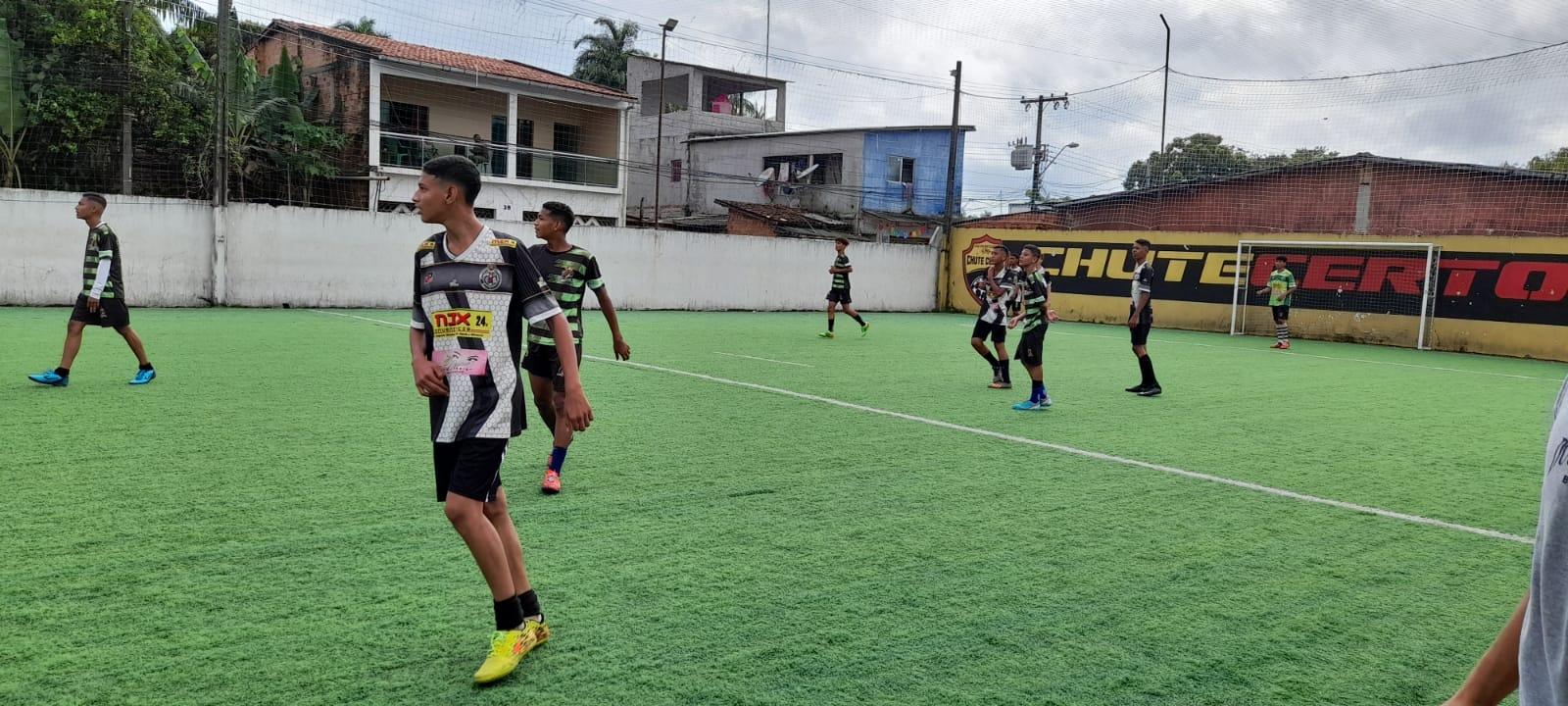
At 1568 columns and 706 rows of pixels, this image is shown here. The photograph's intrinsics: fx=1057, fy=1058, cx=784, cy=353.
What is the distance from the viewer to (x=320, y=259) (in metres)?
19.9

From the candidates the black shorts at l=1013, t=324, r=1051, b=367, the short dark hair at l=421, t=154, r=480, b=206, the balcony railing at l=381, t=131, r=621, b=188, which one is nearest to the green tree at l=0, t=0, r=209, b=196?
the balcony railing at l=381, t=131, r=621, b=188

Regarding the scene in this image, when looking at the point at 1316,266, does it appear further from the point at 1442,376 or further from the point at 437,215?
the point at 437,215

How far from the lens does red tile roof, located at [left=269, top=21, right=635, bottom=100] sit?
27125 millimetres

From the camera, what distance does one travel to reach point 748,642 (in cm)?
360

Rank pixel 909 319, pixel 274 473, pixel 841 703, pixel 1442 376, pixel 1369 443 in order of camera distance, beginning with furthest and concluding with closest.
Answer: pixel 909 319
pixel 1442 376
pixel 1369 443
pixel 274 473
pixel 841 703

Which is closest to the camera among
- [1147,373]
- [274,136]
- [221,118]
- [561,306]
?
[561,306]

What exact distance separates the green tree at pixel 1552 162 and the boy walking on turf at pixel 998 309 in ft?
56.0

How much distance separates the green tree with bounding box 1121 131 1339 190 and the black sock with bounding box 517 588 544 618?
1021 inches

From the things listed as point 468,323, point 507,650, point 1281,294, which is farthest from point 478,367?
point 1281,294

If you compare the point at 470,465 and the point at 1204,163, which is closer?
the point at 470,465

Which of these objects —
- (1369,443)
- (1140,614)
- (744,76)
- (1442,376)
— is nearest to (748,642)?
(1140,614)

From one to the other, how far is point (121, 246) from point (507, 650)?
16.7 m

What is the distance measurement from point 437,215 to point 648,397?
6.02m

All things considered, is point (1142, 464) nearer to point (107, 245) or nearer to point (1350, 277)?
point (107, 245)
